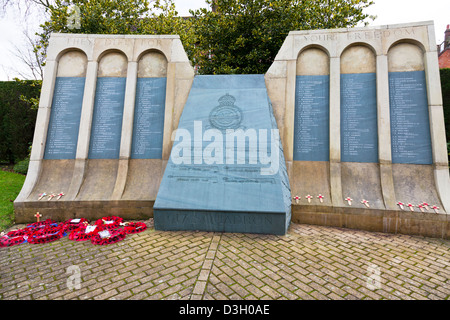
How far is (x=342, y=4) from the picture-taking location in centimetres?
1209

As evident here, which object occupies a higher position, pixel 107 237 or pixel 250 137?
pixel 250 137

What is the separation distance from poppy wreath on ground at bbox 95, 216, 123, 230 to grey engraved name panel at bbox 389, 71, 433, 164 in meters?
6.79

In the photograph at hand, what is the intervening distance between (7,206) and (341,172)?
9.15 m

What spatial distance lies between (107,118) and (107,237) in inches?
144

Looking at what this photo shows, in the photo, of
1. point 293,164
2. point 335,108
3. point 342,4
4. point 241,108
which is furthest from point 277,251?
point 342,4

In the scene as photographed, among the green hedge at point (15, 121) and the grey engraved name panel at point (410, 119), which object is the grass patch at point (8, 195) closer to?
the green hedge at point (15, 121)

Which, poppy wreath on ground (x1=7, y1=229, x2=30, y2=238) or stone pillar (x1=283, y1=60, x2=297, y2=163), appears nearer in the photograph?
poppy wreath on ground (x1=7, y1=229, x2=30, y2=238)

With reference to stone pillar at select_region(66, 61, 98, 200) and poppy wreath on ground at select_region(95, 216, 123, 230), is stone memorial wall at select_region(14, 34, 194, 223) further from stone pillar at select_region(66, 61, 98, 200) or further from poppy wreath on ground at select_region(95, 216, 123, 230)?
poppy wreath on ground at select_region(95, 216, 123, 230)

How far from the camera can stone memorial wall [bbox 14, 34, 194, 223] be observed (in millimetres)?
6230

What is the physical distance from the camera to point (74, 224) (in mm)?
5684

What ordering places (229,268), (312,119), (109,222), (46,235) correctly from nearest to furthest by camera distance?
(229,268) < (46,235) < (109,222) < (312,119)

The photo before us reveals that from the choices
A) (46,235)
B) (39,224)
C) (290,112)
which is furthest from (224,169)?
(39,224)

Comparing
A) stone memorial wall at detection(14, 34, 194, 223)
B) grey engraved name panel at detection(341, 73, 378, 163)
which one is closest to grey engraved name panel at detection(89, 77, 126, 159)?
stone memorial wall at detection(14, 34, 194, 223)

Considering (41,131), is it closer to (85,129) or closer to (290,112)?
(85,129)
